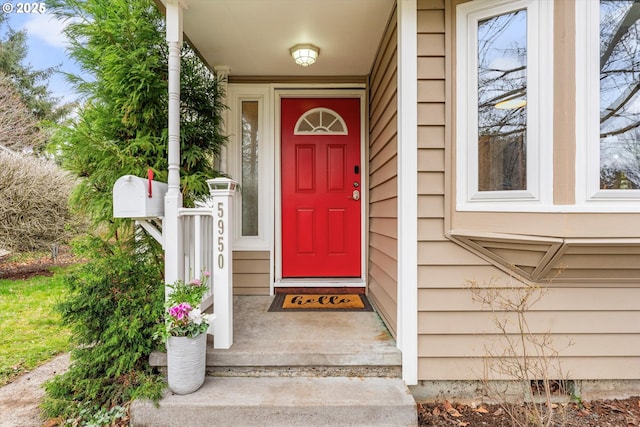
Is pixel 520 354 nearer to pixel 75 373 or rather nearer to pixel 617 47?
pixel 617 47

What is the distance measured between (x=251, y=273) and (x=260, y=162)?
1.07 meters

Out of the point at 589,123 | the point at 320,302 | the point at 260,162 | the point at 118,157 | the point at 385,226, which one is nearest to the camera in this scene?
the point at 589,123

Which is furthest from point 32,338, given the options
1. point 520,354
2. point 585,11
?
point 585,11

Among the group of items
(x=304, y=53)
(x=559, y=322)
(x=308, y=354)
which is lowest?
(x=308, y=354)

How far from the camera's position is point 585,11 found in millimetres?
1476

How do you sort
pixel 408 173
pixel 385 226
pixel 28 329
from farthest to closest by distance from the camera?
pixel 28 329, pixel 385 226, pixel 408 173

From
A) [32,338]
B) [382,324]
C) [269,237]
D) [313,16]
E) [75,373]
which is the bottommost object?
[32,338]

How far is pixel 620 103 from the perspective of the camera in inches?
59.7

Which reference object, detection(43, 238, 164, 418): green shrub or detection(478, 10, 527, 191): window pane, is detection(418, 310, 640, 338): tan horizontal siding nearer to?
detection(478, 10, 527, 191): window pane

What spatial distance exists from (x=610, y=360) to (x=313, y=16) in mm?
2800

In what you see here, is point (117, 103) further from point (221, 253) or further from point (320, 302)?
point (320, 302)

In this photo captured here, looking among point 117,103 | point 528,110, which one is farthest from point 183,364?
point 528,110

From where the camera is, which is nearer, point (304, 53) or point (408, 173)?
point (408, 173)

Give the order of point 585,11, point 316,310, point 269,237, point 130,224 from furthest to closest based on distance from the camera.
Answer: point 269,237 < point 316,310 < point 130,224 < point 585,11
